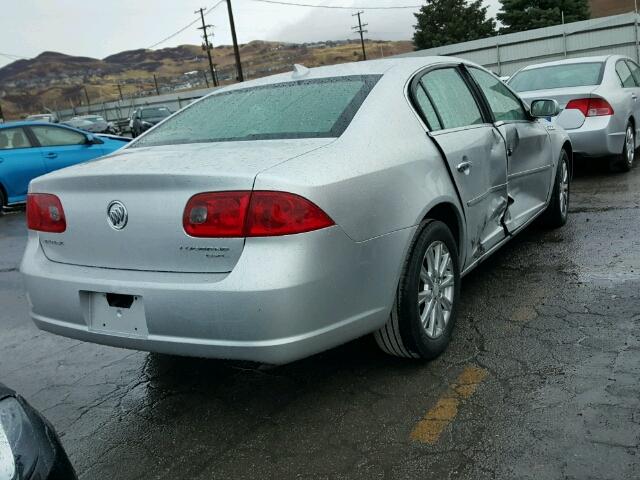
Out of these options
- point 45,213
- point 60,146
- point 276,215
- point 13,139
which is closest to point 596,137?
point 276,215

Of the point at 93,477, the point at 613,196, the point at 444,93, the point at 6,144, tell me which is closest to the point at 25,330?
the point at 93,477

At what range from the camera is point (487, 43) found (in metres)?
28.8

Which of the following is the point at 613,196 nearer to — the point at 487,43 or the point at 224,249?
the point at 224,249

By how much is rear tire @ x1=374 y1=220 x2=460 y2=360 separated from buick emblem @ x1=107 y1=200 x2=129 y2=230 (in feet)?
4.07

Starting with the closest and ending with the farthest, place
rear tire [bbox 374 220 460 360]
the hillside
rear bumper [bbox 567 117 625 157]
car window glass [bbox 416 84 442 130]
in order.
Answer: rear tire [bbox 374 220 460 360] → car window glass [bbox 416 84 442 130] → rear bumper [bbox 567 117 625 157] → the hillside

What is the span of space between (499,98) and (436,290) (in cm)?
194

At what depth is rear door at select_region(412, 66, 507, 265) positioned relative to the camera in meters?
3.46

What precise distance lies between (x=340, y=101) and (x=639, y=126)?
6.37m

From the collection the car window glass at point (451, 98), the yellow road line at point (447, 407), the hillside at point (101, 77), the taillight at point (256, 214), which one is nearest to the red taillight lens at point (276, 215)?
the taillight at point (256, 214)

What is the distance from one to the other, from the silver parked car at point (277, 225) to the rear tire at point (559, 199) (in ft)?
6.09

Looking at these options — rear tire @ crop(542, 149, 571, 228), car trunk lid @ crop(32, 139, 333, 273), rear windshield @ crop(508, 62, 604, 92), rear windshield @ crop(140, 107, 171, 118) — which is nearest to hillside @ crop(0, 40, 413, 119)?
rear windshield @ crop(140, 107, 171, 118)

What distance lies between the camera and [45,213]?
3027 millimetres

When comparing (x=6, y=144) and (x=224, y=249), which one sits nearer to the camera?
(x=224, y=249)

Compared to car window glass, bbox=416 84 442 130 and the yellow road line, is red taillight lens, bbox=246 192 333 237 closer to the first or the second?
the yellow road line
